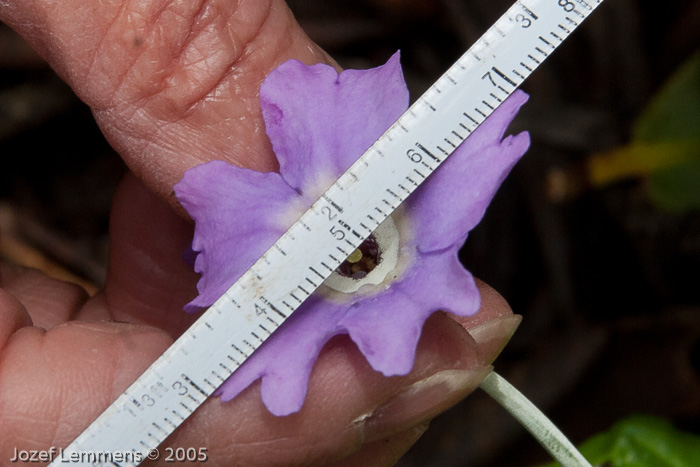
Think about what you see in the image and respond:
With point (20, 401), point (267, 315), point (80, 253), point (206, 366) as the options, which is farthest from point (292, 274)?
point (80, 253)

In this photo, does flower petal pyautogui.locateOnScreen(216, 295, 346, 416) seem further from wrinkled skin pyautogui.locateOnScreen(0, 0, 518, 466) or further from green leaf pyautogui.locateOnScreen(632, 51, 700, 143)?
green leaf pyautogui.locateOnScreen(632, 51, 700, 143)

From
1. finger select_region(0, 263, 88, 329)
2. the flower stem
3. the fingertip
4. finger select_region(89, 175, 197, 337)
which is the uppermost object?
the flower stem

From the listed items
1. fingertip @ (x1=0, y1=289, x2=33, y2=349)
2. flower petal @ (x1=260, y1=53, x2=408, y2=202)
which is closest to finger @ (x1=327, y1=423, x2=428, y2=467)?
flower petal @ (x1=260, y1=53, x2=408, y2=202)

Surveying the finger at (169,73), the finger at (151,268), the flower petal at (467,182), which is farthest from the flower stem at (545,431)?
the finger at (151,268)

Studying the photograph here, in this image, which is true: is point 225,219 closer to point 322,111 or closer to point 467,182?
point 322,111

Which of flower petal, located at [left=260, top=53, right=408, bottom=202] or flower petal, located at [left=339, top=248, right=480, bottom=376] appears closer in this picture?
flower petal, located at [left=339, top=248, right=480, bottom=376]

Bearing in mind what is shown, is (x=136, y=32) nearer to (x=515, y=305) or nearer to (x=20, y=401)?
(x=20, y=401)
